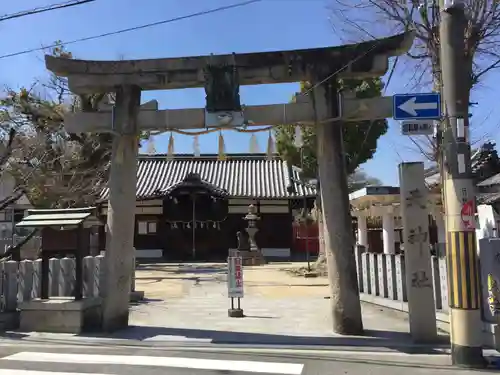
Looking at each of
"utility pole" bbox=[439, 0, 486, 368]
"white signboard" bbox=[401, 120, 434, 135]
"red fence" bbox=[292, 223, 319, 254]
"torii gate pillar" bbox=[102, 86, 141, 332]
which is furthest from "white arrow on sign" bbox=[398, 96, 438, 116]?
"red fence" bbox=[292, 223, 319, 254]

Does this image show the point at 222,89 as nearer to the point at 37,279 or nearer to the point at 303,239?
the point at 37,279

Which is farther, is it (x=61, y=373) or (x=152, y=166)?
(x=152, y=166)

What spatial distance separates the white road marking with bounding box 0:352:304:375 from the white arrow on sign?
420 cm

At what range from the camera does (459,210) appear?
21.7 feet

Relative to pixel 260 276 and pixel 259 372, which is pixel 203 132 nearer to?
pixel 259 372

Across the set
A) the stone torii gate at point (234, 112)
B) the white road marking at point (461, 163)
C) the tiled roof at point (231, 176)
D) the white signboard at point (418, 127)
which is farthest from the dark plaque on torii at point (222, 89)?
the tiled roof at point (231, 176)

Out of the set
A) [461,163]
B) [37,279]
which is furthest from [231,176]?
[461,163]

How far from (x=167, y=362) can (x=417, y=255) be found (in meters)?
4.58

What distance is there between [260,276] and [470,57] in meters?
11.7

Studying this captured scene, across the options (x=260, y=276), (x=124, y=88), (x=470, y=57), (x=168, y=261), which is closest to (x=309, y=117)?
(x=124, y=88)

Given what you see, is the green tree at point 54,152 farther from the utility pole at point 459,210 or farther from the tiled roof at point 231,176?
the utility pole at point 459,210

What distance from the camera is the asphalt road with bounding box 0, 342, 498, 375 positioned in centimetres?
651

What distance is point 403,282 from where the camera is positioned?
10766mm

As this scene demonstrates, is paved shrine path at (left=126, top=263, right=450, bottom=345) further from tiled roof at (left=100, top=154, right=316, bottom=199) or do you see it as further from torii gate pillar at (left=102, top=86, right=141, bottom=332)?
tiled roof at (left=100, top=154, right=316, bottom=199)
